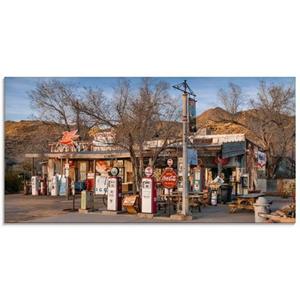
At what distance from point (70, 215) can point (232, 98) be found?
360cm

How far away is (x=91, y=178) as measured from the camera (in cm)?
1047

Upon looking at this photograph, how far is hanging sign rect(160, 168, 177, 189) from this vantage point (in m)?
9.48

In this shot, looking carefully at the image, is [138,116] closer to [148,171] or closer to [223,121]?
[148,171]

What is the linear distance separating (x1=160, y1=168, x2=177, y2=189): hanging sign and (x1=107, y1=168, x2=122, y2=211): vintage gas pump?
91 centimetres

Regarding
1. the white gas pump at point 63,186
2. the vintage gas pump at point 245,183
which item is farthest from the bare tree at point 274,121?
the white gas pump at point 63,186

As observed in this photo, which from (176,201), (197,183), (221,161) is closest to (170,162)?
(176,201)

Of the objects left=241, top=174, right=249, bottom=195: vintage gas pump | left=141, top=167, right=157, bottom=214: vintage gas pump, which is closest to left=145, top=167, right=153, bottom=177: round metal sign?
left=141, top=167, right=157, bottom=214: vintage gas pump

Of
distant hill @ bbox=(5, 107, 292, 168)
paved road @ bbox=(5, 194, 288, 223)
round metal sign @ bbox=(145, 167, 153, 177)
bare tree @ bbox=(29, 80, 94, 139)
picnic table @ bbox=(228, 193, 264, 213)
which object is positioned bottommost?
paved road @ bbox=(5, 194, 288, 223)

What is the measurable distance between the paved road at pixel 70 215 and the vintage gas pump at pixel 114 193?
276 millimetres

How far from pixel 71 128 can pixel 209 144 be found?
8.92 ft

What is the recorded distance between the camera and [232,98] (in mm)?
8859

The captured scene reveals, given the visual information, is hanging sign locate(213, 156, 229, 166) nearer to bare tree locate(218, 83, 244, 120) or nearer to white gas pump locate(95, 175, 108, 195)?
bare tree locate(218, 83, 244, 120)
